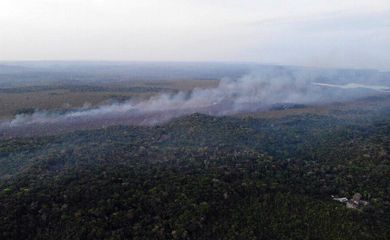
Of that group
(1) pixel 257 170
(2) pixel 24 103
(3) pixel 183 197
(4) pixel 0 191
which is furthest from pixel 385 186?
(2) pixel 24 103

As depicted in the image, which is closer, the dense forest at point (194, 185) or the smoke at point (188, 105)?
the dense forest at point (194, 185)

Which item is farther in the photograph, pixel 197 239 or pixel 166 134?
pixel 166 134

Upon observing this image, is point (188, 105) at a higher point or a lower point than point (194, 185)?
lower

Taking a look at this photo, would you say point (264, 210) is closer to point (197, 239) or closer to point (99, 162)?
point (197, 239)

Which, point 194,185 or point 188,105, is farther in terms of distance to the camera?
point 188,105

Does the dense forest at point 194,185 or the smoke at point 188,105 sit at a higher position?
the dense forest at point 194,185
